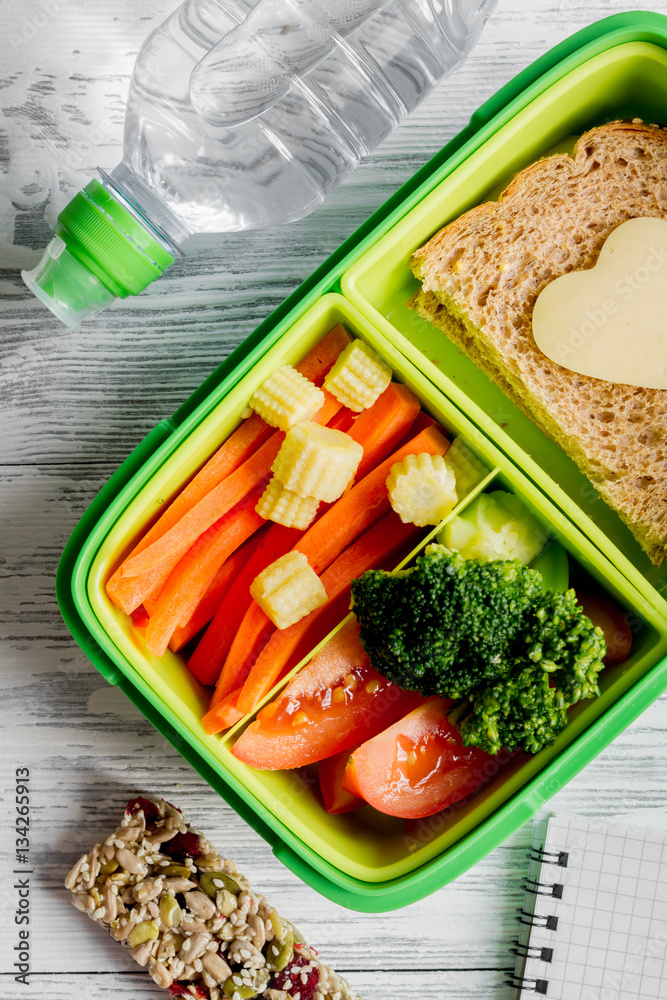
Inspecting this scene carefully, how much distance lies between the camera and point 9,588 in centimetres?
141

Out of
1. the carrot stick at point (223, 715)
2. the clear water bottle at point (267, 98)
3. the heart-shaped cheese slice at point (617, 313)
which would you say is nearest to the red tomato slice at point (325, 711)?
the carrot stick at point (223, 715)

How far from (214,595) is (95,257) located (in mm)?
605

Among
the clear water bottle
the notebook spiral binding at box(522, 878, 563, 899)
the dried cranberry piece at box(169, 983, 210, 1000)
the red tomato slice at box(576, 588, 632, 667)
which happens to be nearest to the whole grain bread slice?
the red tomato slice at box(576, 588, 632, 667)

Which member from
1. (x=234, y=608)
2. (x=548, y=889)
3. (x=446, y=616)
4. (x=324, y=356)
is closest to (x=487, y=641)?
(x=446, y=616)

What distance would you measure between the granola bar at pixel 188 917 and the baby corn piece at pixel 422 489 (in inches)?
30.0

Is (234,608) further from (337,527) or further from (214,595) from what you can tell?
(337,527)

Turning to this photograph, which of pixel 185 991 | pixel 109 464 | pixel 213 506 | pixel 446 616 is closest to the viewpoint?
pixel 446 616

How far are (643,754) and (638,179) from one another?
3.71ft

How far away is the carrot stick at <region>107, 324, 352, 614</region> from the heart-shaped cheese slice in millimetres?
389

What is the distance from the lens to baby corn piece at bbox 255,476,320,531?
3.78 ft

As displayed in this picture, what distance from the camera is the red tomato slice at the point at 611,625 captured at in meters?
1.23

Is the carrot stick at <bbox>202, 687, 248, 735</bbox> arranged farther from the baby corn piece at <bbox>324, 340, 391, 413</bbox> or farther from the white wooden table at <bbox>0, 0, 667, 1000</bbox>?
the baby corn piece at <bbox>324, 340, 391, 413</bbox>

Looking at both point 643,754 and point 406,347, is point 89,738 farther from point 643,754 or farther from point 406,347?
point 643,754

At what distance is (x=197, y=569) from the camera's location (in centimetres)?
120
